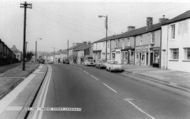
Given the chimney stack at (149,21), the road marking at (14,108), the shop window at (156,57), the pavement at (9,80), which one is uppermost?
the chimney stack at (149,21)

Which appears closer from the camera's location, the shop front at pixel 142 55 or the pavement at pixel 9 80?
the pavement at pixel 9 80

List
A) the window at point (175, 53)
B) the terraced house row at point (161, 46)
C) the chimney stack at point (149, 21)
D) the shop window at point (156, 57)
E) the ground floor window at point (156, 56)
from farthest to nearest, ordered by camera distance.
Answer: the chimney stack at point (149, 21) → the shop window at point (156, 57) → the ground floor window at point (156, 56) → the window at point (175, 53) → the terraced house row at point (161, 46)

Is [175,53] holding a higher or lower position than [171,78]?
higher

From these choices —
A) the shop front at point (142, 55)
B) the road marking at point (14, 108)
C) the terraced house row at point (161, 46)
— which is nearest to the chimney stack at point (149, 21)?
the terraced house row at point (161, 46)

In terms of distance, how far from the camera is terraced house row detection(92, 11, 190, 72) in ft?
94.0

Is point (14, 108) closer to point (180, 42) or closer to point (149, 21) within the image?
point (180, 42)

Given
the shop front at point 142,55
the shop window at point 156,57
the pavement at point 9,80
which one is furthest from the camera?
the shop front at point 142,55

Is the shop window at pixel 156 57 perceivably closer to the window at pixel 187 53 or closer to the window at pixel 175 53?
the window at pixel 175 53

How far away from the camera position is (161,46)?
34.4 m

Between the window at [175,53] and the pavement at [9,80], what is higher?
the window at [175,53]

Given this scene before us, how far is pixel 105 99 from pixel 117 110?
7.62 feet

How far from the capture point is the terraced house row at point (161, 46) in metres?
28.7

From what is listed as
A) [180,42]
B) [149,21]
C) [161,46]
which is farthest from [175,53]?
[149,21]

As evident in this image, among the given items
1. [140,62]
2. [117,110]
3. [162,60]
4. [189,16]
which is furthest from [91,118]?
[140,62]
